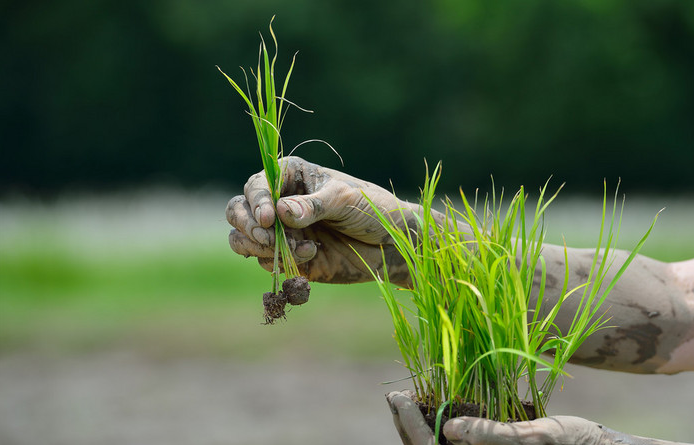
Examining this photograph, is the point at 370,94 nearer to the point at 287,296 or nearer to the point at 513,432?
the point at 287,296

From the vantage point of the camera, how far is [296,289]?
1.53 meters

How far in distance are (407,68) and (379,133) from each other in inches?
40.5

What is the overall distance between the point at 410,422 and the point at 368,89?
966 centimetres

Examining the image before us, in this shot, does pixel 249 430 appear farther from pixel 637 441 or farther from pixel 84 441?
pixel 637 441

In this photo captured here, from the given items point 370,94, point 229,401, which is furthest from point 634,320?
point 370,94

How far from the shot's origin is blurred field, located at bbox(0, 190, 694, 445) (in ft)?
12.7

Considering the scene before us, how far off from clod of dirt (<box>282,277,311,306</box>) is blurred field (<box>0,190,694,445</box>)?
7.56 ft

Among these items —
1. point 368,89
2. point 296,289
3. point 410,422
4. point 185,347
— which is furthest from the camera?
point 368,89

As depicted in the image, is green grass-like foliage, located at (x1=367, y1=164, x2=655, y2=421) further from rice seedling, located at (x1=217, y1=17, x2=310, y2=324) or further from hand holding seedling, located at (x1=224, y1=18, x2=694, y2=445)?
rice seedling, located at (x1=217, y1=17, x2=310, y2=324)

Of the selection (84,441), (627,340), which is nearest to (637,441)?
(627,340)

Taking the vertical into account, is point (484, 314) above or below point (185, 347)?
below

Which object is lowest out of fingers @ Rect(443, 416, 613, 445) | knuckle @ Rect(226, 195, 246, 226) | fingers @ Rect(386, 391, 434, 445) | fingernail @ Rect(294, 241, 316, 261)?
fingers @ Rect(443, 416, 613, 445)

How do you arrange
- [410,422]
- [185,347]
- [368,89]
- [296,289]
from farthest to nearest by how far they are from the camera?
[368,89]
[185,347]
[296,289]
[410,422]

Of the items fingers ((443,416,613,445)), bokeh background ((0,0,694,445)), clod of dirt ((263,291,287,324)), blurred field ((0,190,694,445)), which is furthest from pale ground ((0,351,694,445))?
bokeh background ((0,0,694,445))
